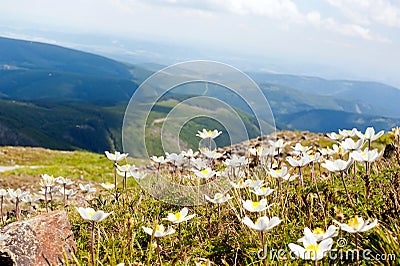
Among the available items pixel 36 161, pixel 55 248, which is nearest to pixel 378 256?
pixel 55 248

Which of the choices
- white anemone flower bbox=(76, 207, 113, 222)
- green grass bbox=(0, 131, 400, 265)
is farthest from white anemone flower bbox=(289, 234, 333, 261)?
white anemone flower bbox=(76, 207, 113, 222)

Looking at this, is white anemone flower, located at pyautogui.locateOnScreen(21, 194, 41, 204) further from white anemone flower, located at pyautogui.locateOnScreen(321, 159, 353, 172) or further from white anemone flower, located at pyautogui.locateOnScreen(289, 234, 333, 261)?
white anemone flower, located at pyautogui.locateOnScreen(289, 234, 333, 261)

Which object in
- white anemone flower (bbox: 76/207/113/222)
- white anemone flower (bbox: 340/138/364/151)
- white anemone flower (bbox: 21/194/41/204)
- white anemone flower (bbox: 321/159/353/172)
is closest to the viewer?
white anemone flower (bbox: 76/207/113/222)

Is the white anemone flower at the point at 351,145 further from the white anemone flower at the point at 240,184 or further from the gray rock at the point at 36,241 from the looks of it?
the gray rock at the point at 36,241

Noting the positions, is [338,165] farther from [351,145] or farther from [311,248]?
[311,248]

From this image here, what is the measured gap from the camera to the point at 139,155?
6484mm

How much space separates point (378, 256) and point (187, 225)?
234 cm

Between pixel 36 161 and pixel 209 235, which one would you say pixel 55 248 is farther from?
pixel 36 161

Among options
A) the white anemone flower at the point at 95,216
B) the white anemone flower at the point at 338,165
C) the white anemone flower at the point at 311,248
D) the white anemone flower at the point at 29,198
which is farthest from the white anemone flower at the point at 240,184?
the white anemone flower at the point at 29,198

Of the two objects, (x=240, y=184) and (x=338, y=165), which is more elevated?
(x=338, y=165)

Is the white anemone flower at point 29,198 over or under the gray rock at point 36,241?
under

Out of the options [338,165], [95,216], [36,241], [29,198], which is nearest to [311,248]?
[338,165]

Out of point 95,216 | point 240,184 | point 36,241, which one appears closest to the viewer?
point 95,216

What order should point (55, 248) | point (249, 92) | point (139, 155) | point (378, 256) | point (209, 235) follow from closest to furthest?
point (378, 256) < point (55, 248) < point (209, 235) < point (249, 92) < point (139, 155)
